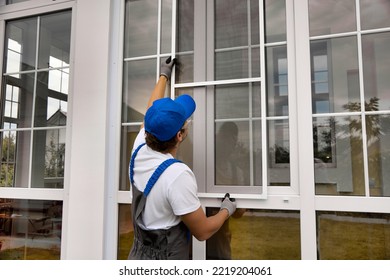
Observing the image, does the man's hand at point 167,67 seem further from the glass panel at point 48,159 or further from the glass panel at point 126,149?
A: the glass panel at point 48,159

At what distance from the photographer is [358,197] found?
4.58 ft

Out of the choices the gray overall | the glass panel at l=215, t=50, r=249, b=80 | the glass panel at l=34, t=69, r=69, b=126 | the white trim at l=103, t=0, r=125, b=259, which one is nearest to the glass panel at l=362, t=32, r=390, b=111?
the glass panel at l=215, t=50, r=249, b=80

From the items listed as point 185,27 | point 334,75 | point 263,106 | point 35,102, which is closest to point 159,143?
point 263,106

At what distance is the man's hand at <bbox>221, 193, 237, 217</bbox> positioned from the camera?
1438 millimetres

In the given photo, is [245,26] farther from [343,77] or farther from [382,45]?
[382,45]

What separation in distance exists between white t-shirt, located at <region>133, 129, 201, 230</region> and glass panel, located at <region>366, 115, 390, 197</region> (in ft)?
2.97

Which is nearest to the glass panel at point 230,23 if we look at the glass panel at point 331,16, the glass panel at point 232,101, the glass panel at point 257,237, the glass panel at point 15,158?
the glass panel at point 232,101

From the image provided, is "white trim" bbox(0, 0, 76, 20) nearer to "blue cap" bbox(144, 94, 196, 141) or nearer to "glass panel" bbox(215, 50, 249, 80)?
"glass panel" bbox(215, 50, 249, 80)

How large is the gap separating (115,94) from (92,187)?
611 millimetres

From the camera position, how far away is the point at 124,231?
1.79 m

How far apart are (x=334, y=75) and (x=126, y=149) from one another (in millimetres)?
1285

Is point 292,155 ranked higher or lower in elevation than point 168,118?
lower
